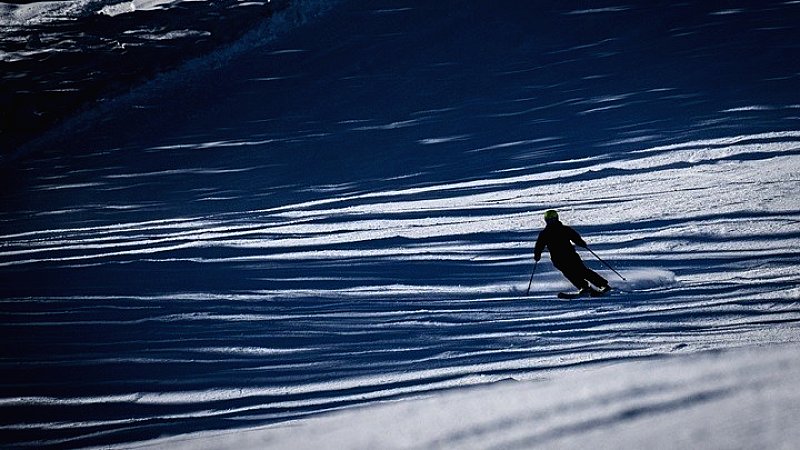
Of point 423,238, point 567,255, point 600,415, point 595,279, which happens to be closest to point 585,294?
point 595,279

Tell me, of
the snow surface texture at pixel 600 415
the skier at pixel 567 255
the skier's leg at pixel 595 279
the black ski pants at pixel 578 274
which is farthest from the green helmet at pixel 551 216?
the snow surface texture at pixel 600 415

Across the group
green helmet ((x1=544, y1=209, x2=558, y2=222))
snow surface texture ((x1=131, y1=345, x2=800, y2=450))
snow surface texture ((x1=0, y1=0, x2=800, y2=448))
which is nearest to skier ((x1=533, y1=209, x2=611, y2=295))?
green helmet ((x1=544, y1=209, x2=558, y2=222))

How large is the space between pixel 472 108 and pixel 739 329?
8133 millimetres

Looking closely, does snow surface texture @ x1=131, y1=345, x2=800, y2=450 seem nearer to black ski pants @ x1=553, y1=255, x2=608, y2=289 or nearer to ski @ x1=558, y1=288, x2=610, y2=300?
ski @ x1=558, y1=288, x2=610, y2=300

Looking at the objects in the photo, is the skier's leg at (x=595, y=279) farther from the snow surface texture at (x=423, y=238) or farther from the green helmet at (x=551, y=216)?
the green helmet at (x=551, y=216)

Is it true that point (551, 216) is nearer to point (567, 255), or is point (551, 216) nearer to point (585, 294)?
point (567, 255)

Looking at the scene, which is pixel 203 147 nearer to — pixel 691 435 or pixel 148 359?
pixel 148 359

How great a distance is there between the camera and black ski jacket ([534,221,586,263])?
20.7 feet

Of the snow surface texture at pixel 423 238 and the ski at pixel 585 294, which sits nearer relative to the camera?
the snow surface texture at pixel 423 238

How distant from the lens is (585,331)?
539cm

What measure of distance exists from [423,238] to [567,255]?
7.15ft

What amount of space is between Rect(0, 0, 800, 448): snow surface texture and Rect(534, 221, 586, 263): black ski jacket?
1.26 ft

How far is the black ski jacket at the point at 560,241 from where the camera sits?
6.30 meters

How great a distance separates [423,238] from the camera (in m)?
7.98
